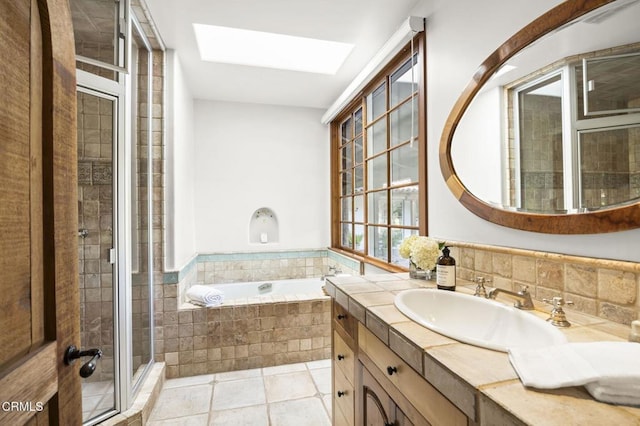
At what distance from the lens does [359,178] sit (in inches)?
133

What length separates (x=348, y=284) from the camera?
149cm

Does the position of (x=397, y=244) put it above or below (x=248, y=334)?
above

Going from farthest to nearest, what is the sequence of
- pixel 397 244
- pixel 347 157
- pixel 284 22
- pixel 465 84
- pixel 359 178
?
pixel 347 157
pixel 359 178
pixel 397 244
pixel 284 22
pixel 465 84

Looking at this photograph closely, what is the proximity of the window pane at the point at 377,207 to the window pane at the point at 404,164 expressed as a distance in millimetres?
240

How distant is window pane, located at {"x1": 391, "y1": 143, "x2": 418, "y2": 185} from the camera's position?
7.33 ft

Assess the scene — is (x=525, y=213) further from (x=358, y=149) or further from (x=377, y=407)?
(x=358, y=149)

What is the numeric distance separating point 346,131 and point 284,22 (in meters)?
1.72

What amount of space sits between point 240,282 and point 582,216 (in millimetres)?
3387

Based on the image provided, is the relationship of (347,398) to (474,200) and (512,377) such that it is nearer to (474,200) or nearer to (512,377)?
(512,377)

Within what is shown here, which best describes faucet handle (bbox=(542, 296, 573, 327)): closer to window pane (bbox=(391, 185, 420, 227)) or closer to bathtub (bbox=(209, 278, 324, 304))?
window pane (bbox=(391, 185, 420, 227))

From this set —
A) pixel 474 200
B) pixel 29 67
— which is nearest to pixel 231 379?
pixel 474 200

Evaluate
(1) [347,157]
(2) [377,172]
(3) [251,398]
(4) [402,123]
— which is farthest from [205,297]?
(1) [347,157]

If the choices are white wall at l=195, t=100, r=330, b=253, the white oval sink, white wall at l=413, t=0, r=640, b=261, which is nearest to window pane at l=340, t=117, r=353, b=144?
white wall at l=195, t=100, r=330, b=253

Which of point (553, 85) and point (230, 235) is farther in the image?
point (230, 235)
